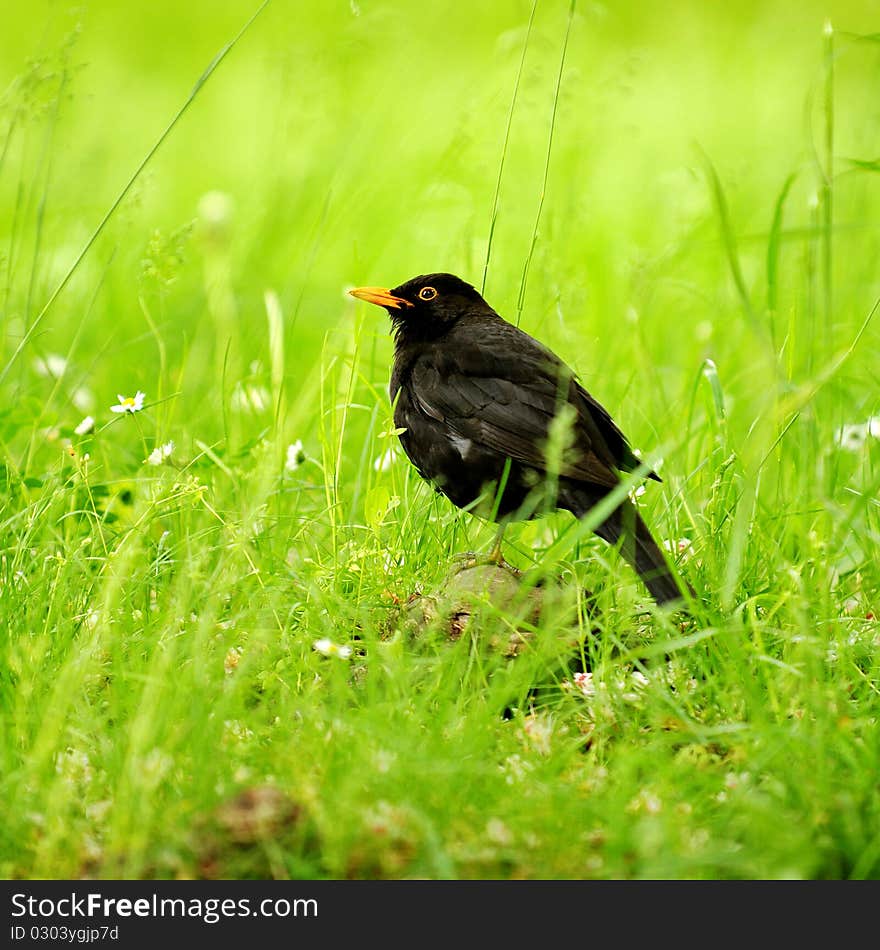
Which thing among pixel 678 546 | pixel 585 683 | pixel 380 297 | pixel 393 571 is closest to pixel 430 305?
pixel 380 297

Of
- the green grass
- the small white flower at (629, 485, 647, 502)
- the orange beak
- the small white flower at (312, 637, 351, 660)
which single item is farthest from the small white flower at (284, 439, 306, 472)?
the small white flower at (312, 637, 351, 660)

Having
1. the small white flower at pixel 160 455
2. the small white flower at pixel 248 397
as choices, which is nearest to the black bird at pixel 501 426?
the small white flower at pixel 248 397

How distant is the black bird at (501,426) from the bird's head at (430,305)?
11 centimetres

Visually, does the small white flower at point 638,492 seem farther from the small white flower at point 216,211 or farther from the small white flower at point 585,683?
the small white flower at point 216,211

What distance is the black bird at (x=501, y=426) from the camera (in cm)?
394

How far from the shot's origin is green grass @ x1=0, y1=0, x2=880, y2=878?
2531mm

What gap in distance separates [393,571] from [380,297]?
3.80 ft

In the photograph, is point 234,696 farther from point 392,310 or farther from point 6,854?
point 392,310

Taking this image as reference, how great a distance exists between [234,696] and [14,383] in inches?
118

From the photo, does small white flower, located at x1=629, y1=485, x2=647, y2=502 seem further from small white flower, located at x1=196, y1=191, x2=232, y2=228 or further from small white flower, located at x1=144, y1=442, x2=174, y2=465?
small white flower, located at x1=196, y1=191, x2=232, y2=228

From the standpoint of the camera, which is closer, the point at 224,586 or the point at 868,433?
the point at 224,586

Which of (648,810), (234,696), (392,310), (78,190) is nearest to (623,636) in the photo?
(648,810)

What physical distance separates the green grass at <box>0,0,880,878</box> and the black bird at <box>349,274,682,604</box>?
0.14 m

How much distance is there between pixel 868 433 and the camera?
4445mm
